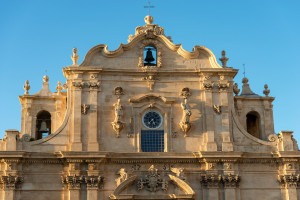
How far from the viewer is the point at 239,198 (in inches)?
1337

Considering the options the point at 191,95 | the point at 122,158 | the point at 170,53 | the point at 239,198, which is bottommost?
the point at 239,198

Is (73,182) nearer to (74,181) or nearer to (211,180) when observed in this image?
(74,181)

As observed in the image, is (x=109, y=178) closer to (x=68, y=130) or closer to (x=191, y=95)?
(x=68, y=130)

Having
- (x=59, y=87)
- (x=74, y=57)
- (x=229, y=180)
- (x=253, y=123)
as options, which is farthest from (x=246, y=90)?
(x=59, y=87)

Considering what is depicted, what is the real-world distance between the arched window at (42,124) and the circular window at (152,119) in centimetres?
623

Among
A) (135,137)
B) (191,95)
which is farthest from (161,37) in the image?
(135,137)

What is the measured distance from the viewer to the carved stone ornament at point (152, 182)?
33.5 metres

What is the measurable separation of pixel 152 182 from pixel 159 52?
25.7ft

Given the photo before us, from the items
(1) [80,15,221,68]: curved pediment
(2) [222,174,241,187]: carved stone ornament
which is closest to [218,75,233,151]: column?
(1) [80,15,221,68]: curved pediment

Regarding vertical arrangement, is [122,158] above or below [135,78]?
below

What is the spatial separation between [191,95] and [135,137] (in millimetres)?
4121

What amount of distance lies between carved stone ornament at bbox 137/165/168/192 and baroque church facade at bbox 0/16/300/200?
54mm

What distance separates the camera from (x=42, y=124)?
3778cm

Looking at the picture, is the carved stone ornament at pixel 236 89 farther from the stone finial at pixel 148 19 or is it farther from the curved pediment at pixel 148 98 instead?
the stone finial at pixel 148 19
